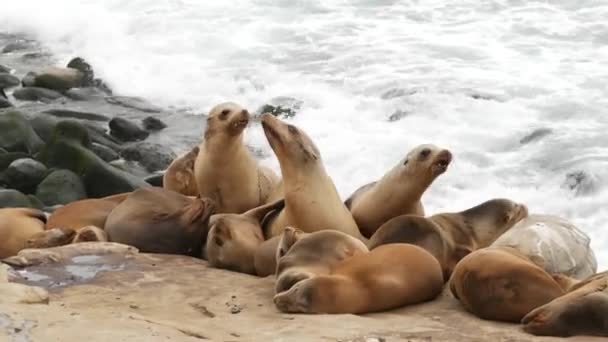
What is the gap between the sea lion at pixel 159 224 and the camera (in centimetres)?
607

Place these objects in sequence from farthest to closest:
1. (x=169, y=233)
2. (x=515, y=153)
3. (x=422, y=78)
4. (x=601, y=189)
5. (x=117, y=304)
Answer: (x=422, y=78)
(x=515, y=153)
(x=601, y=189)
(x=169, y=233)
(x=117, y=304)

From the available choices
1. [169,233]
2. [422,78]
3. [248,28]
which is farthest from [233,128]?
[248,28]

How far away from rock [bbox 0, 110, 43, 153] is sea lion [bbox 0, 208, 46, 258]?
398cm

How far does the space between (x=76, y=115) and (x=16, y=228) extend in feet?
20.8

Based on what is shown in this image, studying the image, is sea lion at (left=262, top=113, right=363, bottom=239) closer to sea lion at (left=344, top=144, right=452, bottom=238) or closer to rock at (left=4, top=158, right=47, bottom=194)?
sea lion at (left=344, top=144, right=452, bottom=238)

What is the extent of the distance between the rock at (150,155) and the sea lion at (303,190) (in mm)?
4506

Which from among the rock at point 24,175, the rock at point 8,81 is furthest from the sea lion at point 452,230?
the rock at point 8,81

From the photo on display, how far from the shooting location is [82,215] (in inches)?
252

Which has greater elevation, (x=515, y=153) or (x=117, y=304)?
(x=117, y=304)

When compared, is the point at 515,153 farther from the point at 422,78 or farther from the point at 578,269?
the point at 578,269

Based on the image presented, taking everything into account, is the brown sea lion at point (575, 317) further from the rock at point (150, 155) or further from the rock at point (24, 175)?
the rock at point (150, 155)

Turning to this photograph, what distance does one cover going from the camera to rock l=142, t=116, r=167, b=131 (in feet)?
39.7

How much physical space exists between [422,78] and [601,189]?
13.2 feet

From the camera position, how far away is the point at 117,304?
15.2 ft
